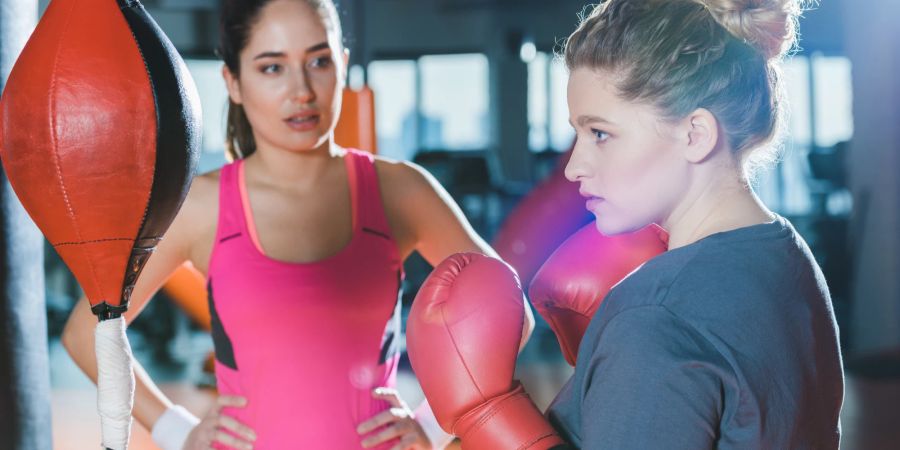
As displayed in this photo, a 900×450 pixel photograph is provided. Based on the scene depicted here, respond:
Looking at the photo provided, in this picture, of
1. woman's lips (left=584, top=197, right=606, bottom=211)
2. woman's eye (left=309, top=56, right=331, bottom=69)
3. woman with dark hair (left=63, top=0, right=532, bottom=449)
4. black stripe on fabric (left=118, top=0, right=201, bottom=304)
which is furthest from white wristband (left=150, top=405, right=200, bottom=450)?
woman's lips (left=584, top=197, right=606, bottom=211)

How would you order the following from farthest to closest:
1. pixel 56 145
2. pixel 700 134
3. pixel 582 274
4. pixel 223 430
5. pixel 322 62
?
pixel 322 62 < pixel 223 430 < pixel 582 274 < pixel 700 134 < pixel 56 145

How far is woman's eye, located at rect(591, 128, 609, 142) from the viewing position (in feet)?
3.02

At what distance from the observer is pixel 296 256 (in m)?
1.49

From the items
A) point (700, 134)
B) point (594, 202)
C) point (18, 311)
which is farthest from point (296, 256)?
point (700, 134)

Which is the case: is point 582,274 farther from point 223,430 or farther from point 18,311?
point 18,311

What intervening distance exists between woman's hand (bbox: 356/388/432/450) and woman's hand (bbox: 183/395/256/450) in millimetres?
173

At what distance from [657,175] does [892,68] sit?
4.92 m

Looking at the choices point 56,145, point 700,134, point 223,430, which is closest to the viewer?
point 56,145

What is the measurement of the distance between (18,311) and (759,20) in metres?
0.99

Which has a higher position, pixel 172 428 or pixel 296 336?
pixel 296 336

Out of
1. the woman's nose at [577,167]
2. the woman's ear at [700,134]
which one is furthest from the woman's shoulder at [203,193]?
the woman's ear at [700,134]

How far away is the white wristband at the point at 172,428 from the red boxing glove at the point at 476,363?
67 cm

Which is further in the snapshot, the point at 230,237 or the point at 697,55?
the point at 230,237

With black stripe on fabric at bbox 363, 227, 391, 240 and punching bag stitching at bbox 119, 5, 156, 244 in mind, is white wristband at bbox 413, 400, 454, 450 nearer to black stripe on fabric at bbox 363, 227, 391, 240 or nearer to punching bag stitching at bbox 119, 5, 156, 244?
black stripe on fabric at bbox 363, 227, 391, 240
